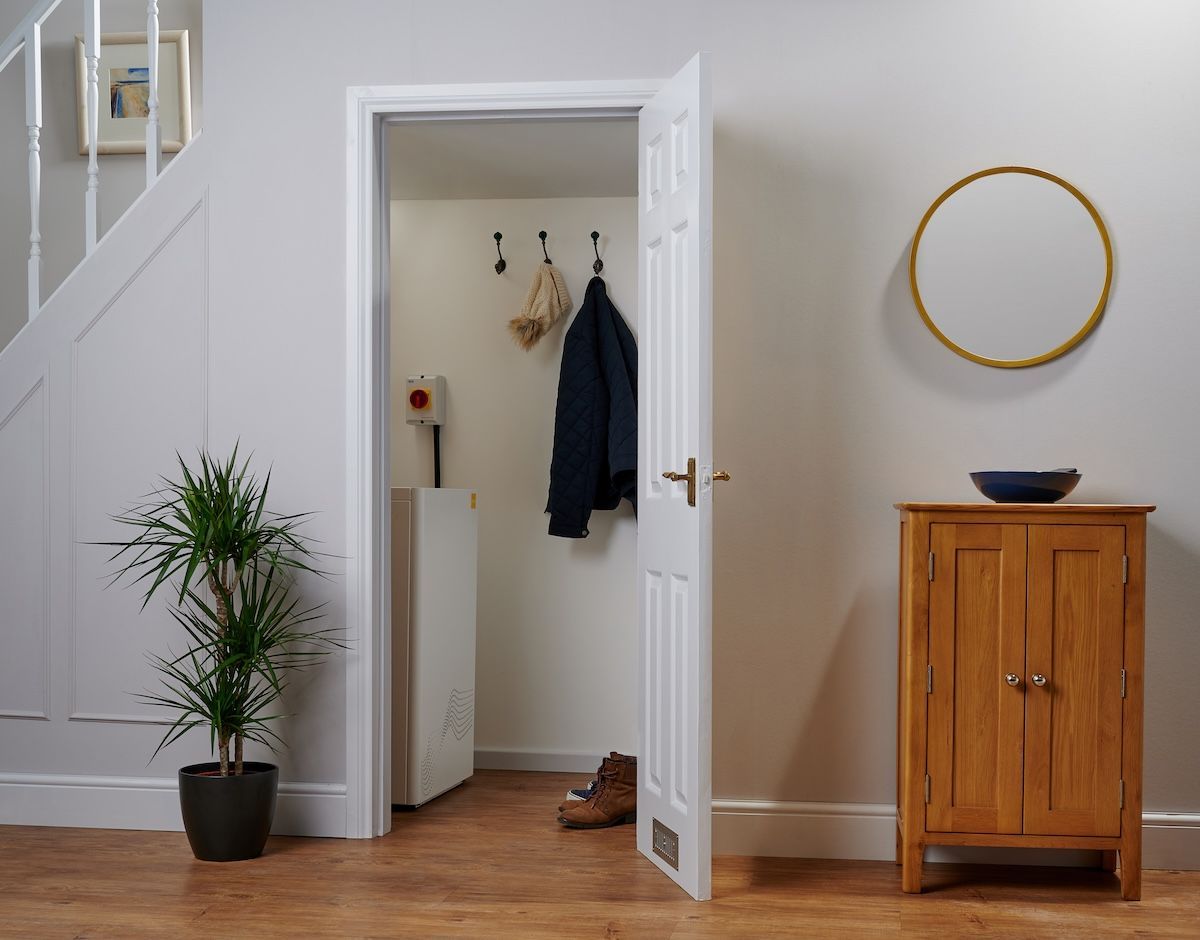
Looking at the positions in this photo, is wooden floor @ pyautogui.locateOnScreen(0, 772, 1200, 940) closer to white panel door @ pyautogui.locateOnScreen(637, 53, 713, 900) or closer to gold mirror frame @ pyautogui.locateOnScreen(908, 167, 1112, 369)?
white panel door @ pyautogui.locateOnScreen(637, 53, 713, 900)

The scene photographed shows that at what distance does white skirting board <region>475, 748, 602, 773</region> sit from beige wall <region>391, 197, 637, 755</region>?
0.9 inches

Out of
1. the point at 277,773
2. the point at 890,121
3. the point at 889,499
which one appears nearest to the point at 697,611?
the point at 889,499

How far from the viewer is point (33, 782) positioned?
10.3ft

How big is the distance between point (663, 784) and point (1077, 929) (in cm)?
99

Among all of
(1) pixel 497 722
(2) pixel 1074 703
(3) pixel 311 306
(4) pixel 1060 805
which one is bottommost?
(1) pixel 497 722

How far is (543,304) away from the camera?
409 cm

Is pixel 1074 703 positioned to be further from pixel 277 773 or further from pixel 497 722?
pixel 497 722

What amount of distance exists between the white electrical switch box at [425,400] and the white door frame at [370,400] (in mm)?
1091

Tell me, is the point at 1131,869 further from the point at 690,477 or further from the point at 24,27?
the point at 24,27

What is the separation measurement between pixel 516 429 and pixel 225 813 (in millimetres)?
1919

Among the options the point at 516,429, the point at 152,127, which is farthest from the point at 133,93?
the point at 516,429

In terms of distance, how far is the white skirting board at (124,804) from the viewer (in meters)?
3.02

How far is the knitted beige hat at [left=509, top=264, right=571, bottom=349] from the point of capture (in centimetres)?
410

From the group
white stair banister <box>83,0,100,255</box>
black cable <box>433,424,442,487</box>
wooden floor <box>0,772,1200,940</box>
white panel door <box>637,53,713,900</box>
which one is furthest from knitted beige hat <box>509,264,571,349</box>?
wooden floor <box>0,772,1200,940</box>
